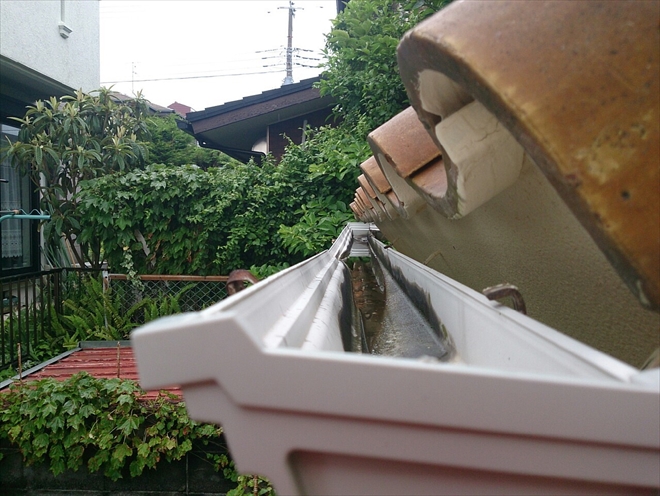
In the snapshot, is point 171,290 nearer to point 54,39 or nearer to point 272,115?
point 272,115

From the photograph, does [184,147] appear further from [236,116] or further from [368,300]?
[368,300]

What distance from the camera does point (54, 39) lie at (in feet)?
26.6

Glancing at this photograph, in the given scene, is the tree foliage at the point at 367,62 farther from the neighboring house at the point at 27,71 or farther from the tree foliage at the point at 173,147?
the neighboring house at the point at 27,71

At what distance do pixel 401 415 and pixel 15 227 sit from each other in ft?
29.1

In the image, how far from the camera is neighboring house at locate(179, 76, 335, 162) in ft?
28.6

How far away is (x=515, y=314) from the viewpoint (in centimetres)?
64

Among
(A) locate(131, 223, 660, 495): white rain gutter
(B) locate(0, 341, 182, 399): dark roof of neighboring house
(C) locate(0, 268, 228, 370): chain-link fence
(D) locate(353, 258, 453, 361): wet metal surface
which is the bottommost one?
(B) locate(0, 341, 182, 399): dark roof of neighboring house

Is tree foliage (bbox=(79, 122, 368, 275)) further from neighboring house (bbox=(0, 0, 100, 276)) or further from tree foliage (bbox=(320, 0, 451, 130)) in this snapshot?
neighboring house (bbox=(0, 0, 100, 276))

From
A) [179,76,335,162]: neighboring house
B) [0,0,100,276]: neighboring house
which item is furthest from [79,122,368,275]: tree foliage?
[0,0,100,276]: neighboring house

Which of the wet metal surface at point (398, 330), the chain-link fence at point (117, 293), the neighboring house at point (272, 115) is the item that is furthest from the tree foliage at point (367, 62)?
the wet metal surface at point (398, 330)

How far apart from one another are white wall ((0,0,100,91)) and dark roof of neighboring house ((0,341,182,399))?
165 inches

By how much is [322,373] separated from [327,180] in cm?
561

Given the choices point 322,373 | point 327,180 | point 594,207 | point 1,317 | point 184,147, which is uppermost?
point 184,147

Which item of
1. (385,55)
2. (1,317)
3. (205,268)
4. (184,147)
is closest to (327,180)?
(385,55)
